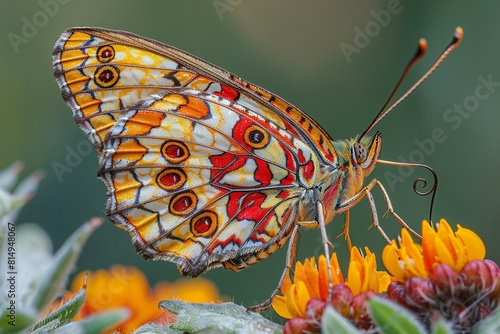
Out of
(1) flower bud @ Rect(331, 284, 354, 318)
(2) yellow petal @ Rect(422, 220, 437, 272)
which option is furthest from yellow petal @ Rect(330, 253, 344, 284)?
(2) yellow petal @ Rect(422, 220, 437, 272)

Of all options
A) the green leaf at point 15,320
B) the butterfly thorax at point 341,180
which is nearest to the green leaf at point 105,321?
the green leaf at point 15,320

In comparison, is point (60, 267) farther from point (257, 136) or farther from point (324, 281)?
point (257, 136)

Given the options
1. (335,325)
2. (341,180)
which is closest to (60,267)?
(335,325)

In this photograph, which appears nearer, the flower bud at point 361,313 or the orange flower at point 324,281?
the flower bud at point 361,313

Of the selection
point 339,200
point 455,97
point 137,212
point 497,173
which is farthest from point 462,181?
point 137,212

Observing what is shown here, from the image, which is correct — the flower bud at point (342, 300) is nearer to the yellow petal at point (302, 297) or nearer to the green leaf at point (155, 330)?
the yellow petal at point (302, 297)

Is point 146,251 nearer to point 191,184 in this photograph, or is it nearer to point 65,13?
point 191,184
